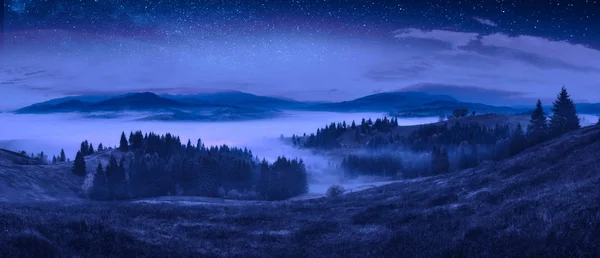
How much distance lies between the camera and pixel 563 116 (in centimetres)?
9669

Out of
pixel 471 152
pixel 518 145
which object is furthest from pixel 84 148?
pixel 518 145

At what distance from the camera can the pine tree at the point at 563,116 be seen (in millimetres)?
94500

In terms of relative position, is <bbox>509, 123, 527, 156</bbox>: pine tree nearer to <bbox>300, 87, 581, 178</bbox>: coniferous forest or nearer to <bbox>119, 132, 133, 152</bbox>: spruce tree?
<bbox>300, 87, 581, 178</bbox>: coniferous forest

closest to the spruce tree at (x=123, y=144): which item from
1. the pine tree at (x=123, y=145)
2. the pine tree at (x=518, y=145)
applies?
the pine tree at (x=123, y=145)

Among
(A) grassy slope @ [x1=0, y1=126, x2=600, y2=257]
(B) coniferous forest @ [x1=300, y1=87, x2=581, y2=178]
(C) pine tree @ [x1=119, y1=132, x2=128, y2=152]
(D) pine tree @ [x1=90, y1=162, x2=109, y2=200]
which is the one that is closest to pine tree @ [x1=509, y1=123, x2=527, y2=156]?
(B) coniferous forest @ [x1=300, y1=87, x2=581, y2=178]

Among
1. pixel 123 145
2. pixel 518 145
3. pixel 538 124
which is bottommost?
pixel 123 145

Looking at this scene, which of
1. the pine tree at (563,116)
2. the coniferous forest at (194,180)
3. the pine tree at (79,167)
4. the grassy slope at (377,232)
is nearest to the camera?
the grassy slope at (377,232)

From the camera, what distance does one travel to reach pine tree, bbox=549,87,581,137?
310 ft

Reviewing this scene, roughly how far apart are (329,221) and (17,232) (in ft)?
80.1

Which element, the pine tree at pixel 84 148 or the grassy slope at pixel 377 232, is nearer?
the grassy slope at pixel 377 232

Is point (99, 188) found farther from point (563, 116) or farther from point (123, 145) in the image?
point (563, 116)

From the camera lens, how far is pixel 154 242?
72.8 feet

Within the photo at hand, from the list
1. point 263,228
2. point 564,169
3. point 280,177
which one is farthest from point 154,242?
point 280,177

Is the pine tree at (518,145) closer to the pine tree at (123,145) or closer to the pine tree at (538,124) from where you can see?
the pine tree at (538,124)
